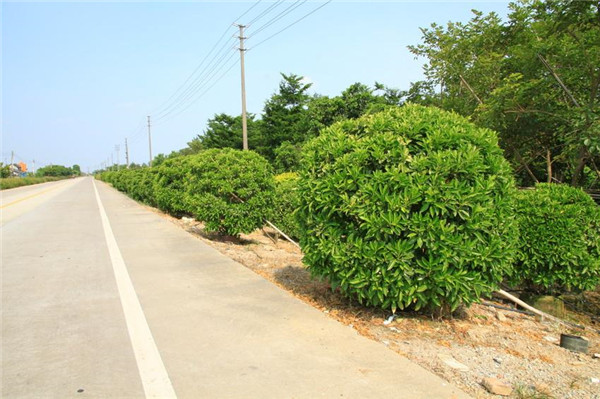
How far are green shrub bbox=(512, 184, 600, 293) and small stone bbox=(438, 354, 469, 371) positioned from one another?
8.64 ft

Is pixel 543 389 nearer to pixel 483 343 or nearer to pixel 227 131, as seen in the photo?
pixel 483 343

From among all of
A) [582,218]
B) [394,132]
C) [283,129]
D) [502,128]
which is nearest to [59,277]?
[394,132]

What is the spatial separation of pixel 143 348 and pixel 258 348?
1.03 m

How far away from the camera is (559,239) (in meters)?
5.32

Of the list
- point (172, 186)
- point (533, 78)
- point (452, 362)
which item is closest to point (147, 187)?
point (172, 186)

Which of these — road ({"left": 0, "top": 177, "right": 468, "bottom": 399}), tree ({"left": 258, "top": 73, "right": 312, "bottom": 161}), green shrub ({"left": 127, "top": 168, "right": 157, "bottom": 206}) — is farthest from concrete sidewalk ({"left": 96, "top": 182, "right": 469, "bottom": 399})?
tree ({"left": 258, "top": 73, "right": 312, "bottom": 161})

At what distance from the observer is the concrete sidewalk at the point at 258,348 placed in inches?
117

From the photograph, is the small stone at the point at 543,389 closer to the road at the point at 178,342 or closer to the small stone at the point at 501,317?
the road at the point at 178,342

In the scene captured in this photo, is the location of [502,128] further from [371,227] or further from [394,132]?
[371,227]

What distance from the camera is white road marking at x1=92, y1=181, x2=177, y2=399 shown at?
3004mm

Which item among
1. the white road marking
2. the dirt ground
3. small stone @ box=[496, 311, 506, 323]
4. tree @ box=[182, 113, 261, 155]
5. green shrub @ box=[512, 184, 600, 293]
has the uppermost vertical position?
tree @ box=[182, 113, 261, 155]

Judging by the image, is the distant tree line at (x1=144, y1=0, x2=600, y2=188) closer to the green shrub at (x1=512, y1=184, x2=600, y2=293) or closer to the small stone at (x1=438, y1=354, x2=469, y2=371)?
the green shrub at (x1=512, y1=184, x2=600, y2=293)

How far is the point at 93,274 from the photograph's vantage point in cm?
653

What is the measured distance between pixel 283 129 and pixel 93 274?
31.5 metres
